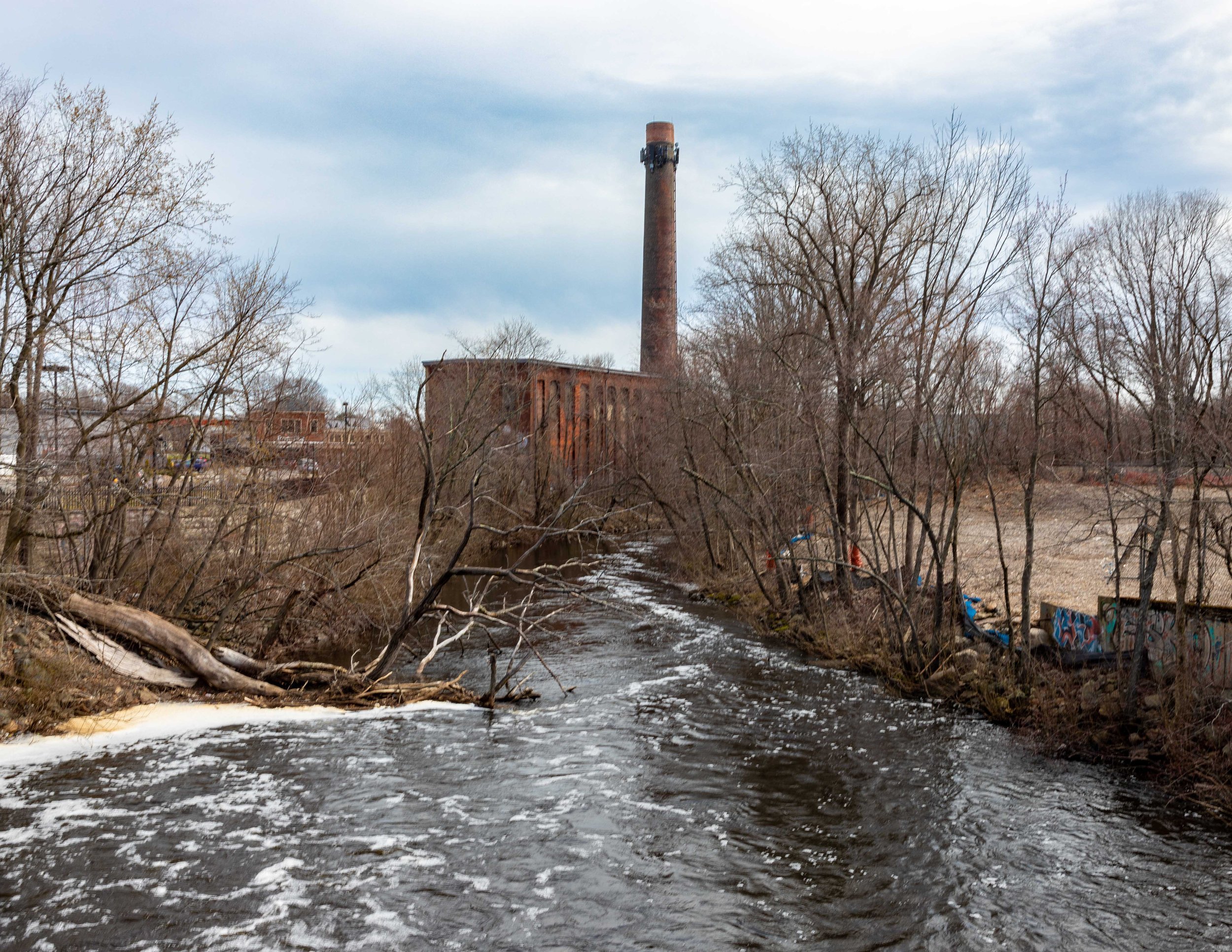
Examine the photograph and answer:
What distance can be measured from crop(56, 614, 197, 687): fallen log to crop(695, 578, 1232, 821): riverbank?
34.1 ft

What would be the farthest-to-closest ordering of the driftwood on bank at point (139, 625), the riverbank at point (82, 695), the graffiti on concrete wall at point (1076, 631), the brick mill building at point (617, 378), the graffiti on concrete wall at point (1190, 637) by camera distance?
1. the brick mill building at point (617, 378)
2. the graffiti on concrete wall at point (1076, 631)
3. the driftwood on bank at point (139, 625)
4. the graffiti on concrete wall at point (1190, 637)
5. the riverbank at point (82, 695)

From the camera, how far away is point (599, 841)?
28.9 feet

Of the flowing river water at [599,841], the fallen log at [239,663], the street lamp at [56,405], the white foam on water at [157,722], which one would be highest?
the street lamp at [56,405]

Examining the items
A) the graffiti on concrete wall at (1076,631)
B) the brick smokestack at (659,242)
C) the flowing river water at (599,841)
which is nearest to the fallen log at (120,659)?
the flowing river water at (599,841)

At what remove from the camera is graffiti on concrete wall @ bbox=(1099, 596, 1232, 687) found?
436 inches

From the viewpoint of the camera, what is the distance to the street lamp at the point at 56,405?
43.4 ft

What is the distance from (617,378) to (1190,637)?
39.1 metres

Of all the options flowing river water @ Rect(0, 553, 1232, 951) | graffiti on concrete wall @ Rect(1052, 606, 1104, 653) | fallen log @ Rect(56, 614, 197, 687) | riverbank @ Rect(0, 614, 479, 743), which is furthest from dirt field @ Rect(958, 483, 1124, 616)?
fallen log @ Rect(56, 614, 197, 687)

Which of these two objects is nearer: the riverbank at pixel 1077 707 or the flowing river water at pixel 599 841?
the flowing river water at pixel 599 841

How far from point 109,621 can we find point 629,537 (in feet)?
88.8

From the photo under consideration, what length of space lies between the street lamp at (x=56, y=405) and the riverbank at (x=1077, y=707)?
12661mm

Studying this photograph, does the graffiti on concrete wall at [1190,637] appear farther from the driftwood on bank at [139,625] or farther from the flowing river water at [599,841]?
the driftwood on bank at [139,625]

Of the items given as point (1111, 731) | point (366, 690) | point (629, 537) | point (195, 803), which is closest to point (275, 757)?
point (195, 803)

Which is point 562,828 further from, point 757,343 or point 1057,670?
point 757,343
